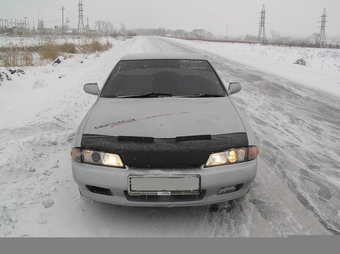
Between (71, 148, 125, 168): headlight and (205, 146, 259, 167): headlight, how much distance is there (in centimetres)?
77

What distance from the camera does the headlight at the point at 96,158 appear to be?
2.20 m

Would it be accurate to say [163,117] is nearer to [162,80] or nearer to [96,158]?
[96,158]

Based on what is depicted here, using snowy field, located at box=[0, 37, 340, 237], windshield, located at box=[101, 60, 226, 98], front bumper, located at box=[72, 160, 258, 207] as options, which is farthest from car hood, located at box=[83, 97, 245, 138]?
snowy field, located at box=[0, 37, 340, 237]

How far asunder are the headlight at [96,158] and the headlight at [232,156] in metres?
0.77

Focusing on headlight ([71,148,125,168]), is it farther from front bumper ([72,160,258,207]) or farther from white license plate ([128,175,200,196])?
white license plate ([128,175,200,196])

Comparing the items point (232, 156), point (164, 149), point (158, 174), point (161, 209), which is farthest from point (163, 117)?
point (161, 209)

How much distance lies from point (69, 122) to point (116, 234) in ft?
10.9

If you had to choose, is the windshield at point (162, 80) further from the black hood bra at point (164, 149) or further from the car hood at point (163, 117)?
the black hood bra at point (164, 149)

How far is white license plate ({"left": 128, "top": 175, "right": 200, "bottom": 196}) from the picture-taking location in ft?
6.91

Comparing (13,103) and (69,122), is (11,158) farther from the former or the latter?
(13,103)

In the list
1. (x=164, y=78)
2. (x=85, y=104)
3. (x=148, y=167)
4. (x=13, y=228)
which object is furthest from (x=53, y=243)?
(x=85, y=104)

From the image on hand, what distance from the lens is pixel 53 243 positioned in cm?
208

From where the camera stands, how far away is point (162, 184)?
2.12 m

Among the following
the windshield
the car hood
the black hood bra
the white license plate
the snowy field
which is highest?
the windshield
